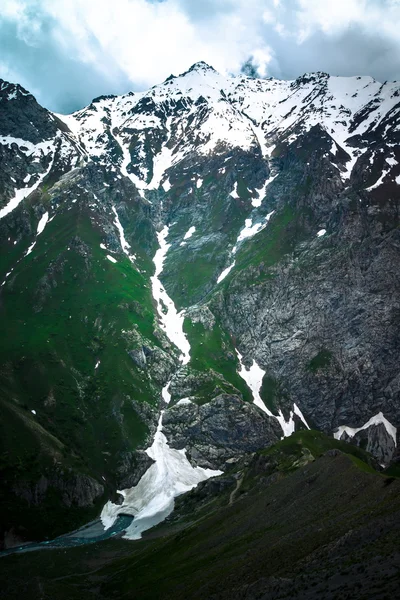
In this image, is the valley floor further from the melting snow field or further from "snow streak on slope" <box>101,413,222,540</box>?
the melting snow field

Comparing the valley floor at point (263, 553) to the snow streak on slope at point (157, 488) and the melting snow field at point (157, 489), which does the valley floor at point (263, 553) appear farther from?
the melting snow field at point (157, 489)

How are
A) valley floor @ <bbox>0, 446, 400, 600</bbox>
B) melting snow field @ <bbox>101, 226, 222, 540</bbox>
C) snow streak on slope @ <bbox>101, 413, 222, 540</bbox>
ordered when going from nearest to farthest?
valley floor @ <bbox>0, 446, 400, 600</bbox>, melting snow field @ <bbox>101, 226, 222, 540</bbox>, snow streak on slope @ <bbox>101, 413, 222, 540</bbox>

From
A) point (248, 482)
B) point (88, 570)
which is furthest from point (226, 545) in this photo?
point (248, 482)

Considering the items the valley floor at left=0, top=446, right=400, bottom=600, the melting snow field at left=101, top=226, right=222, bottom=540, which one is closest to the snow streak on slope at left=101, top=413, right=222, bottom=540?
the melting snow field at left=101, top=226, right=222, bottom=540

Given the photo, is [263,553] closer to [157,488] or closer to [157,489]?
[157,489]

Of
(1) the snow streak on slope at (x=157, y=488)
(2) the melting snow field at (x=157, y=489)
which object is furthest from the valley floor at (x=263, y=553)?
(2) the melting snow field at (x=157, y=489)

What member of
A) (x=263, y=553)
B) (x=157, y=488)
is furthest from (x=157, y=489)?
(x=263, y=553)

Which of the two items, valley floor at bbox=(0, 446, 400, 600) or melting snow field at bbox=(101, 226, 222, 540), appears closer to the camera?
valley floor at bbox=(0, 446, 400, 600)

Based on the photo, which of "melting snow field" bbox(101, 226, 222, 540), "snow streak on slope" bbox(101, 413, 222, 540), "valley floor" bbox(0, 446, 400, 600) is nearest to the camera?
"valley floor" bbox(0, 446, 400, 600)

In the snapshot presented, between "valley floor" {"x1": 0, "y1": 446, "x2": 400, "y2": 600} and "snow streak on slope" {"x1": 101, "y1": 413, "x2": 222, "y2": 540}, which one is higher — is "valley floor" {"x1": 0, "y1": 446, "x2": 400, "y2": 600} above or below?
below
